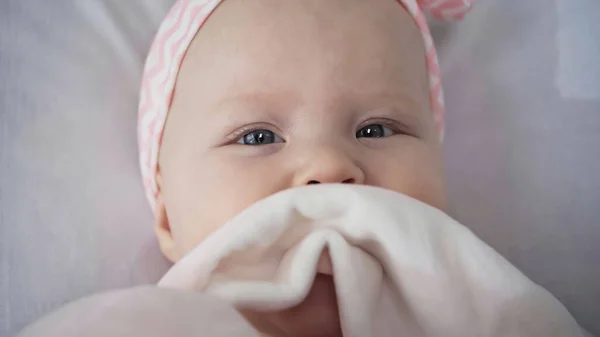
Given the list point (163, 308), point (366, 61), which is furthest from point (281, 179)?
point (163, 308)

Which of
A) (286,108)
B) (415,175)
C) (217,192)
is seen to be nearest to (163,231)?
(217,192)

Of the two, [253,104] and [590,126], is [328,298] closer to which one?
[253,104]

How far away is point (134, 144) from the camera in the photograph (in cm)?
106

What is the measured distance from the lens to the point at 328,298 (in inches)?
26.1

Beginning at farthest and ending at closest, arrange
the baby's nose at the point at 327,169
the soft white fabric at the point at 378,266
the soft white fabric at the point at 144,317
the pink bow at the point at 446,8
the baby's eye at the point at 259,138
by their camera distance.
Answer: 1. the pink bow at the point at 446,8
2. the baby's eye at the point at 259,138
3. the baby's nose at the point at 327,169
4. the soft white fabric at the point at 378,266
5. the soft white fabric at the point at 144,317

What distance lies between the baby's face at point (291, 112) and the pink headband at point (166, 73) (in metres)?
0.03

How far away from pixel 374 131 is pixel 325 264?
0.93 ft

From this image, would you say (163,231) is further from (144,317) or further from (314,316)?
(144,317)

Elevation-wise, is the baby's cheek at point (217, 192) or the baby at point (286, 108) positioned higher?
the baby at point (286, 108)

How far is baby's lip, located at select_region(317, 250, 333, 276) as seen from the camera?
647 millimetres

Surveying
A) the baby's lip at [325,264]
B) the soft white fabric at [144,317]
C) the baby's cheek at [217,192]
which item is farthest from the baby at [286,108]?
the soft white fabric at [144,317]

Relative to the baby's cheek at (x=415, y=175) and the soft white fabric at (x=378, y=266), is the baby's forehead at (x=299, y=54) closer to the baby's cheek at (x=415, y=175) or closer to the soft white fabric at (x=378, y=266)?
the baby's cheek at (x=415, y=175)

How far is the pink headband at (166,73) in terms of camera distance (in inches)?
35.3

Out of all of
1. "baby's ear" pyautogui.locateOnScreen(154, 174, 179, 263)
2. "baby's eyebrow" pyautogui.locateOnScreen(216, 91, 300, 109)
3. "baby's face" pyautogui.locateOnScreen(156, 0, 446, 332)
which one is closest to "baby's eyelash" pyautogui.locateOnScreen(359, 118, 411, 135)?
"baby's face" pyautogui.locateOnScreen(156, 0, 446, 332)
